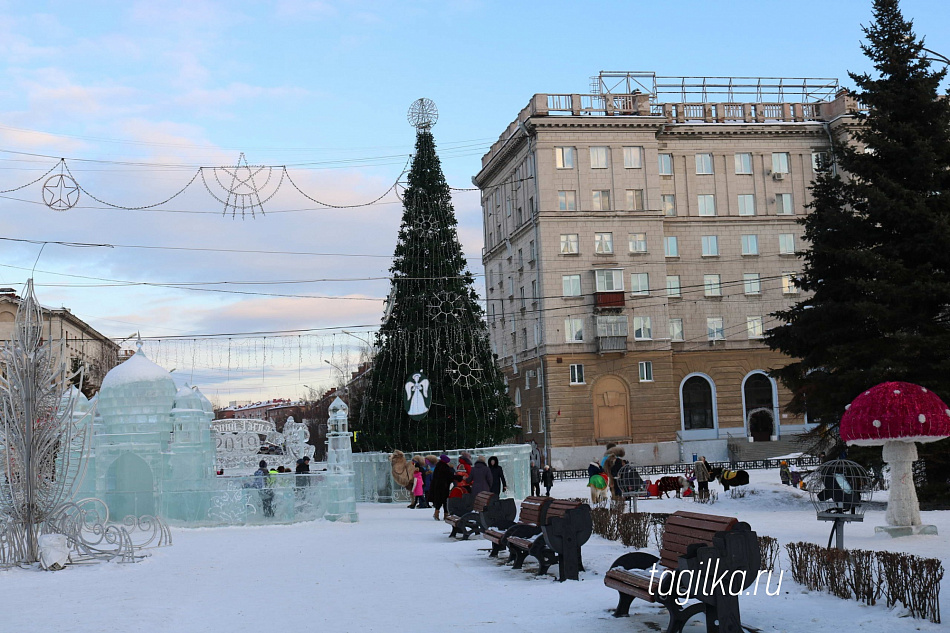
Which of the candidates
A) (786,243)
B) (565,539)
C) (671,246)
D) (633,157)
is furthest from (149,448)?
(786,243)

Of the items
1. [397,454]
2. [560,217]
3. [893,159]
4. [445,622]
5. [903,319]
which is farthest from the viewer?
[560,217]

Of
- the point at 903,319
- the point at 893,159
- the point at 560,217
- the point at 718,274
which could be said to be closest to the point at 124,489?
the point at 903,319

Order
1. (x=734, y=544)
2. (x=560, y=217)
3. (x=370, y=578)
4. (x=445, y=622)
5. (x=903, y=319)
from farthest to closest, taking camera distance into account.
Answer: (x=560, y=217) < (x=903, y=319) < (x=370, y=578) < (x=445, y=622) < (x=734, y=544)

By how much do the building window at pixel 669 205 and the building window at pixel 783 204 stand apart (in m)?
6.72

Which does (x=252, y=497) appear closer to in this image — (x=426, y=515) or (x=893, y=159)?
(x=426, y=515)

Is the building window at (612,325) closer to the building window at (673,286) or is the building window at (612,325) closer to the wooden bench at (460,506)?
the building window at (673,286)

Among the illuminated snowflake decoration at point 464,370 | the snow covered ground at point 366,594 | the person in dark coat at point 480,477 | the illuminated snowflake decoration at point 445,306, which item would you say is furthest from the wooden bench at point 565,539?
the illuminated snowflake decoration at point 445,306

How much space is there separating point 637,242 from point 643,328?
519 cm

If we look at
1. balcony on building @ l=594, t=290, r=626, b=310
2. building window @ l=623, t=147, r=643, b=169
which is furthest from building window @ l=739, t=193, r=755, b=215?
balcony on building @ l=594, t=290, r=626, b=310

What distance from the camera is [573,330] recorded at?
5734 cm

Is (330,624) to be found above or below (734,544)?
below

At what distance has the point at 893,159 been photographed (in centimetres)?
2478

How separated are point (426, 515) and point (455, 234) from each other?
1372 centimetres

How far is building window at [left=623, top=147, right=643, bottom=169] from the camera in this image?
192 feet
